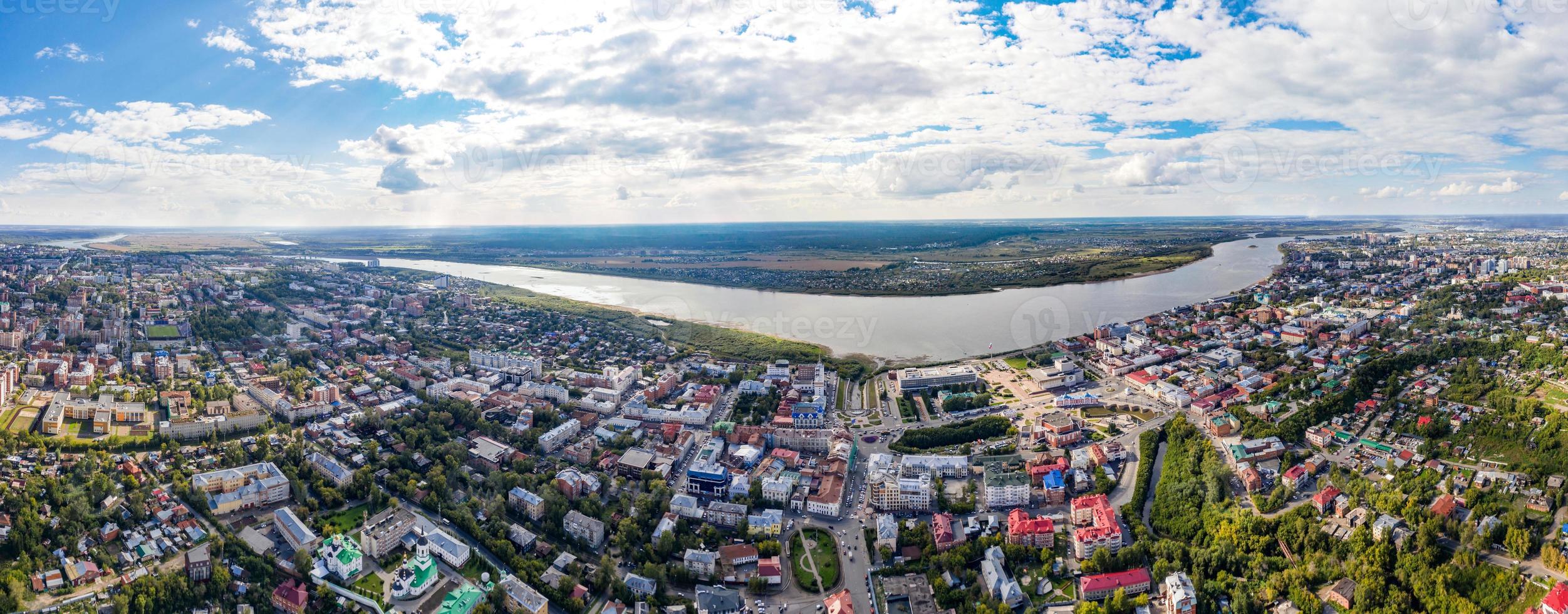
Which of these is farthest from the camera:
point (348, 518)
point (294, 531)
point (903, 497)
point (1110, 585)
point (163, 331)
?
point (163, 331)

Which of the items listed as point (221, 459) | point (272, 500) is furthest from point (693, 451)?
point (221, 459)

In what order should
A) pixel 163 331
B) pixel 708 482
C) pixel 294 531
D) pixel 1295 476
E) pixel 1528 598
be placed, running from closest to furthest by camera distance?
pixel 1528 598
pixel 294 531
pixel 1295 476
pixel 708 482
pixel 163 331

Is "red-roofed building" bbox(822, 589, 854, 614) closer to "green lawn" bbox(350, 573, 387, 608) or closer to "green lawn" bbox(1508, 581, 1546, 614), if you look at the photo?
"green lawn" bbox(350, 573, 387, 608)

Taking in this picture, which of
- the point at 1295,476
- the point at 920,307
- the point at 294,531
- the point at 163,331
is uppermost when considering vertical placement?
the point at 163,331

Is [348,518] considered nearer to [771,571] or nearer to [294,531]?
[294,531]

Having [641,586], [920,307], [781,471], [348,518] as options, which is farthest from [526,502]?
[920,307]

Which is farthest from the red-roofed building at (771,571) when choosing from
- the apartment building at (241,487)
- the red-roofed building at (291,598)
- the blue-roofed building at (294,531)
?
the apartment building at (241,487)

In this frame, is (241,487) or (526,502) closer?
(526,502)

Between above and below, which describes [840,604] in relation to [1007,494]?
below
